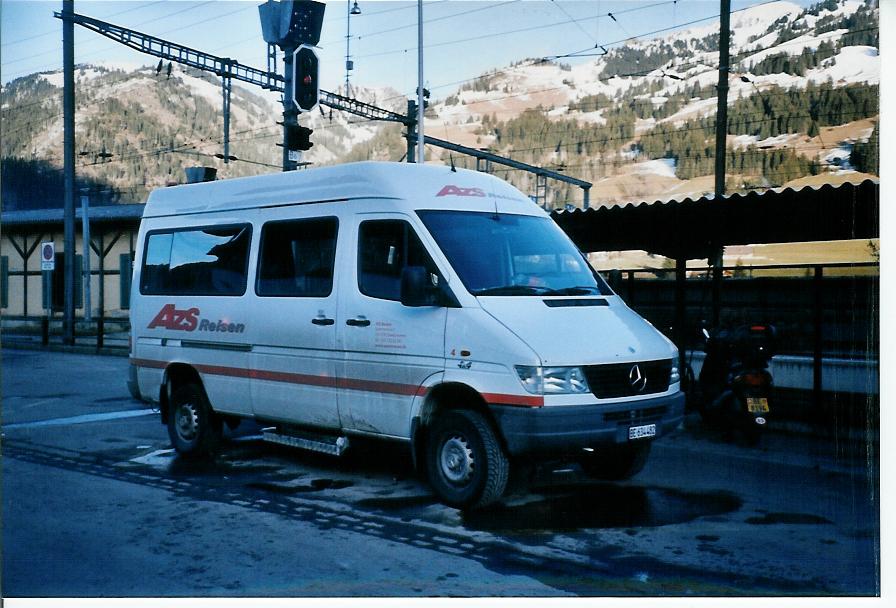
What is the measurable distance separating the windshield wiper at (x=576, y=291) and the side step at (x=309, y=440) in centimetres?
216

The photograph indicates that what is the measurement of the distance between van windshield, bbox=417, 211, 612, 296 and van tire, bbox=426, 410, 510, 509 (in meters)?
0.98

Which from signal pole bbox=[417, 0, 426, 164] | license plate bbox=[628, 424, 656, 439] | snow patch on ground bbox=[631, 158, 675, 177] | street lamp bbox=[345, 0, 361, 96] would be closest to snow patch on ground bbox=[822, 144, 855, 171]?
street lamp bbox=[345, 0, 361, 96]

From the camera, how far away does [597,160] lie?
5131 cm

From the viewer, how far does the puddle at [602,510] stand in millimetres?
6441

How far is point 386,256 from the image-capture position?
739 centimetres

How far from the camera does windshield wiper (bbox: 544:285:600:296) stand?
280 inches

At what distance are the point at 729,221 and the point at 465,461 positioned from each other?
225 inches

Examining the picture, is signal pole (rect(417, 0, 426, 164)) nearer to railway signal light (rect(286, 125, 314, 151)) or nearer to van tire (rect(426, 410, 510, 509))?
railway signal light (rect(286, 125, 314, 151))

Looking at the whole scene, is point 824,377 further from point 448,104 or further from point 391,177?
point 448,104

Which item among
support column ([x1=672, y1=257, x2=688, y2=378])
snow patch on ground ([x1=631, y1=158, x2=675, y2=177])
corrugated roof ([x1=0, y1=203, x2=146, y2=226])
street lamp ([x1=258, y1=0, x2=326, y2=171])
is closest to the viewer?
support column ([x1=672, y1=257, x2=688, y2=378])

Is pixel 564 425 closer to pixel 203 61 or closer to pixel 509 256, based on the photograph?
pixel 509 256

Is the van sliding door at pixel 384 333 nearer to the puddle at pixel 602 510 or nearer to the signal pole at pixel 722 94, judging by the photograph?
the puddle at pixel 602 510

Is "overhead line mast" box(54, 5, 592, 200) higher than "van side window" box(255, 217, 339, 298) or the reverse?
higher

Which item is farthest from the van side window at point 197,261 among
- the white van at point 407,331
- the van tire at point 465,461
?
the van tire at point 465,461
